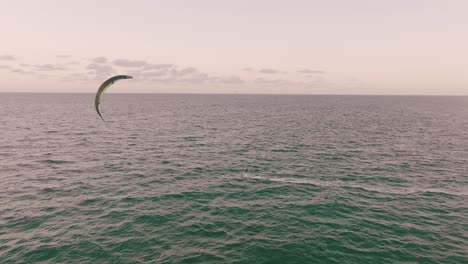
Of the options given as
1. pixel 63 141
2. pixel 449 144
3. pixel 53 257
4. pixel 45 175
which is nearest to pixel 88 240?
pixel 53 257

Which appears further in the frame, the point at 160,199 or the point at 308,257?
the point at 160,199

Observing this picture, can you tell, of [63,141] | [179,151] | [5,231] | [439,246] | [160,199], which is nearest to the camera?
[439,246]

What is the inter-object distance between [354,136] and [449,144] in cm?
2593

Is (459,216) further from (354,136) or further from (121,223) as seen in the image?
(354,136)

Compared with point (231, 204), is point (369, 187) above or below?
above

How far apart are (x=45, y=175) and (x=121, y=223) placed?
26715 mm

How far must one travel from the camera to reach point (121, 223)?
1217 inches

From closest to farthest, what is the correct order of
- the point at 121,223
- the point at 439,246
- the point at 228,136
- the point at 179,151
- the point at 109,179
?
the point at 439,246 → the point at 121,223 → the point at 109,179 → the point at 179,151 → the point at 228,136

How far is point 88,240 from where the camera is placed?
2744 cm

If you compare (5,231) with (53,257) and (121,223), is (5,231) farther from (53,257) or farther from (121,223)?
(121,223)

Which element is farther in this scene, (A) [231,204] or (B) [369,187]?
(B) [369,187]

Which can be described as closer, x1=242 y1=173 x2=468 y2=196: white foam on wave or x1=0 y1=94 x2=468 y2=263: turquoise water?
x1=0 y1=94 x2=468 y2=263: turquoise water

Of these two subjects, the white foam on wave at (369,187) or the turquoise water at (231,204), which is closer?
the turquoise water at (231,204)

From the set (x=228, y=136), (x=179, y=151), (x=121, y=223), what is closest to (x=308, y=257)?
(x=121, y=223)
